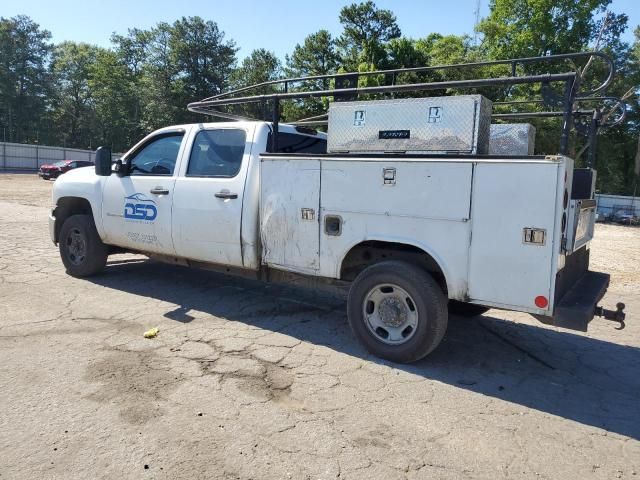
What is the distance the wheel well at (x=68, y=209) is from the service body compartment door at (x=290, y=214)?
3.19 meters

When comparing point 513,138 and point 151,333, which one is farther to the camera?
point 513,138

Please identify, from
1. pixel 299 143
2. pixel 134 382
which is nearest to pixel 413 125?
pixel 299 143

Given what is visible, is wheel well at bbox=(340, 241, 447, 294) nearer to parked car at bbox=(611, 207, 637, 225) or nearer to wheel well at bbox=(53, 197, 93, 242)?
wheel well at bbox=(53, 197, 93, 242)

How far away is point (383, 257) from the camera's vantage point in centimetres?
461

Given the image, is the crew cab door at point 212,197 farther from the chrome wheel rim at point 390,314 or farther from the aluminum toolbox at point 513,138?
the aluminum toolbox at point 513,138

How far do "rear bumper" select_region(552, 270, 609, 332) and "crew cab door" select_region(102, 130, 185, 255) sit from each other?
160 inches

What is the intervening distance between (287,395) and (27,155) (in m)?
52.6

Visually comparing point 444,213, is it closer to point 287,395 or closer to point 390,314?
point 390,314

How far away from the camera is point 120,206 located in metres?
6.25

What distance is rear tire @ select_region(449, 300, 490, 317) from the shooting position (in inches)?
208

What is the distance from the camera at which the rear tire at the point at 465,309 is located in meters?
5.28

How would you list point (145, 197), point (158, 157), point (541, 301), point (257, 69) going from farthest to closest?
point (257, 69)
point (158, 157)
point (145, 197)
point (541, 301)

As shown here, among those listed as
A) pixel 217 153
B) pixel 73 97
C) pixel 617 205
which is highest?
pixel 73 97

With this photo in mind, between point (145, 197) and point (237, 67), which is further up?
point (237, 67)
